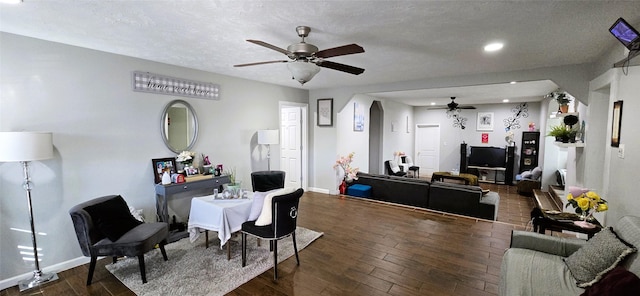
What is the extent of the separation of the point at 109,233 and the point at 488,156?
957 centimetres

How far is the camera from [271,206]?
115 inches

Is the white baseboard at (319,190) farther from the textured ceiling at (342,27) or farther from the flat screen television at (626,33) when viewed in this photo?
the flat screen television at (626,33)

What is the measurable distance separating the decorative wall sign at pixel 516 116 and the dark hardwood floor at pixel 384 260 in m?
4.68

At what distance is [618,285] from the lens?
1.50 metres

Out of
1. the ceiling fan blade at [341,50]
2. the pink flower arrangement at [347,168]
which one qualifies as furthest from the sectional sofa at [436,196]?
the ceiling fan blade at [341,50]

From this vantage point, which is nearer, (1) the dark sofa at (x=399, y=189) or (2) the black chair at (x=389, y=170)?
(1) the dark sofa at (x=399, y=189)

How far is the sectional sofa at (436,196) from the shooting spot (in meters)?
4.74

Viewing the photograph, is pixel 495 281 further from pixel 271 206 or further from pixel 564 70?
pixel 564 70

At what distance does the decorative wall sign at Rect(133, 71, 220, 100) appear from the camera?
3.71 metres

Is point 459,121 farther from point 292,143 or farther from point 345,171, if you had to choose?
point 292,143

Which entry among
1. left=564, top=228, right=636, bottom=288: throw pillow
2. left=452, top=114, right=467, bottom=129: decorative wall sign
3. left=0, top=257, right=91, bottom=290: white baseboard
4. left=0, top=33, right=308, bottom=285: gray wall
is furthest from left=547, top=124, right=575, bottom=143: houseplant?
left=0, top=257, right=91, bottom=290: white baseboard

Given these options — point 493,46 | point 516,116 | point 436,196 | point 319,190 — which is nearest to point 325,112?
point 319,190

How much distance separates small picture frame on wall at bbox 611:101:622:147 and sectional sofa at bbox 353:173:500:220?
2.07m

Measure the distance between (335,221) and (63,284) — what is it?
133 inches
